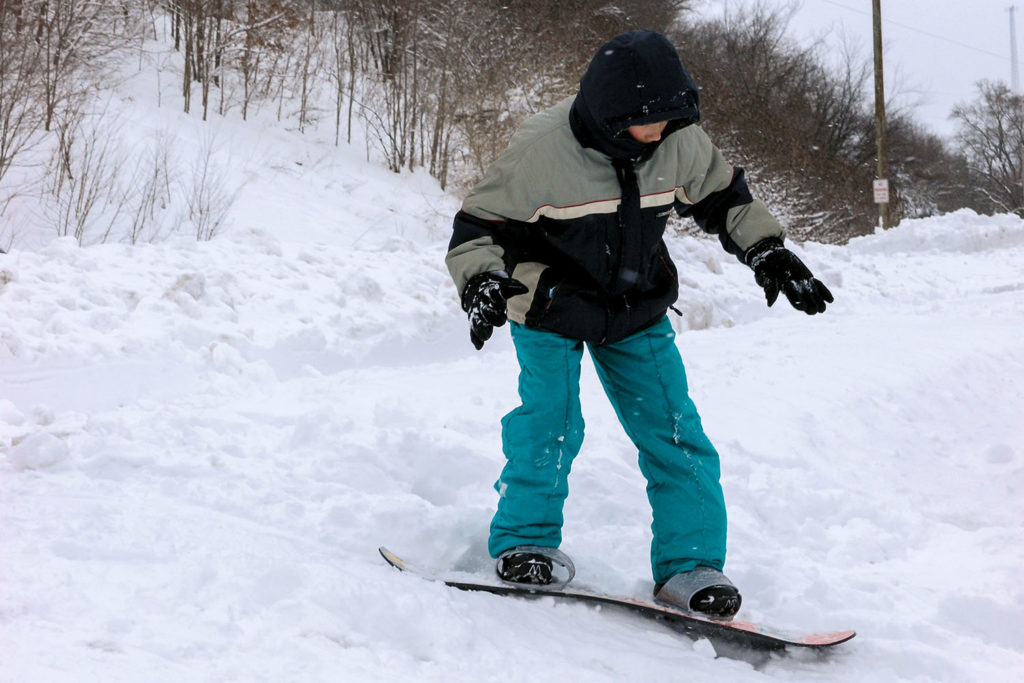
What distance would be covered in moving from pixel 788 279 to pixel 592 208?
0.55 metres

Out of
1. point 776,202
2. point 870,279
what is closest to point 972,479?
point 870,279

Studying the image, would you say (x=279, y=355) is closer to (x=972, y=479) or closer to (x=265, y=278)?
(x=265, y=278)

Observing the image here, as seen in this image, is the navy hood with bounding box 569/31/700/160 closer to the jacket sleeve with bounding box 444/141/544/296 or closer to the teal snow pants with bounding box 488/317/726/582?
the jacket sleeve with bounding box 444/141/544/296

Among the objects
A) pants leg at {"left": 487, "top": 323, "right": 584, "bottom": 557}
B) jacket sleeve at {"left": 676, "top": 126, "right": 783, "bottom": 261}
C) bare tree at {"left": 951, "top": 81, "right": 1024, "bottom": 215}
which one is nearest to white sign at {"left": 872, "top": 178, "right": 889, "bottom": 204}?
jacket sleeve at {"left": 676, "top": 126, "right": 783, "bottom": 261}

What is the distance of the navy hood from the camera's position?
210cm

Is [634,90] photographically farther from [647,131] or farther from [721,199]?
[721,199]

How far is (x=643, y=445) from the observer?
8.12 ft

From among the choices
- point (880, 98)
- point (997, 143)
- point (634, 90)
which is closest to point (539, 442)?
point (634, 90)

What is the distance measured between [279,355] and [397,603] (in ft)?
9.82

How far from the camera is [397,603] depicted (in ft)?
6.27

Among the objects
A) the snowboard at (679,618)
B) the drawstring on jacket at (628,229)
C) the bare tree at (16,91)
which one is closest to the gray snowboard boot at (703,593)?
the snowboard at (679,618)

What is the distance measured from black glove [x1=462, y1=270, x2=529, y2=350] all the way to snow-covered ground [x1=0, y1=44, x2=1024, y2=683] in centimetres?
63

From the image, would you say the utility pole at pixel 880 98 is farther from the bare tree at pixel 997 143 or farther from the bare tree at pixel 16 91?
the bare tree at pixel 997 143

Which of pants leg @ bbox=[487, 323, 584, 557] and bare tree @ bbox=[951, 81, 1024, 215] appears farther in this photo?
bare tree @ bbox=[951, 81, 1024, 215]
